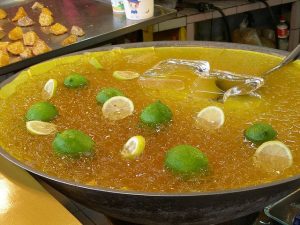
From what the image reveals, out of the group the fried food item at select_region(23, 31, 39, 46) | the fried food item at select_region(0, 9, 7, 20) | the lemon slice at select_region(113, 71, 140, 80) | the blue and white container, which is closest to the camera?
the lemon slice at select_region(113, 71, 140, 80)

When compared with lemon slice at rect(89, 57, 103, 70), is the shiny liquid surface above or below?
below

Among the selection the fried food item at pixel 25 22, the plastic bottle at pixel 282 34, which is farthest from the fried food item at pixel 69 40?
the plastic bottle at pixel 282 34

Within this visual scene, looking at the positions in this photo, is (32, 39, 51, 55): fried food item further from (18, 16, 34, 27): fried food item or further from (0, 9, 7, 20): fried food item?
(0, 9, 7, 20): fried food item

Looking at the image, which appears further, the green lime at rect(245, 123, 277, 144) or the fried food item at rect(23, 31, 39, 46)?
the fried food item at rect(23, 31, 39, 46)

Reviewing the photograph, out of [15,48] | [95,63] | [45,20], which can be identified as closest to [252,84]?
[95,63]

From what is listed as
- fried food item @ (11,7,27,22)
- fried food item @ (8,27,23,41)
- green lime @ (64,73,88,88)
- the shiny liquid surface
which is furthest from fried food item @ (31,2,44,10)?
green lime @ (64,73,88,88)

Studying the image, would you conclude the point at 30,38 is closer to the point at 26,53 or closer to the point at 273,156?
the point at 26,53

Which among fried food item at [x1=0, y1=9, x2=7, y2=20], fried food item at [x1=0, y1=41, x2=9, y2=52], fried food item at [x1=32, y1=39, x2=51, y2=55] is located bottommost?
fried food item at [x1=0, y1=9, x2=7, y2=20]

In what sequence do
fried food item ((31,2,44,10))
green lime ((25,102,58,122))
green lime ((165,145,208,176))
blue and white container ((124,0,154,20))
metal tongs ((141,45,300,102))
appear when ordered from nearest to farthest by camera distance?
green lime ((165,145,208,176)) < green lime ((25,102,58,122)) < metal tongs ((141,45,300,102)) < blue and white container ((124,0,154,20)) < fried food item ((31,2,44,10))
